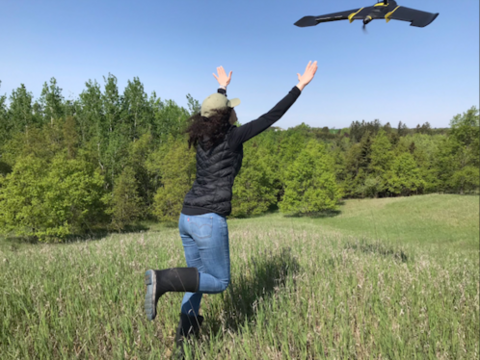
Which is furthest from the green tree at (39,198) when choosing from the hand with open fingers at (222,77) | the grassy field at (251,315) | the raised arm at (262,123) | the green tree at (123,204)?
the raised arm at (262,123)

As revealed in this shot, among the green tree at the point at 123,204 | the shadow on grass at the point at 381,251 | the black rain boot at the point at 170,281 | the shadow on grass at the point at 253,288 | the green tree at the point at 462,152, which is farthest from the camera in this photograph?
the green tree at the point at 462,152

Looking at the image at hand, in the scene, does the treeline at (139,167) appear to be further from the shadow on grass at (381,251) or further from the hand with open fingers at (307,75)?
the hand with open fingers at (307,75)

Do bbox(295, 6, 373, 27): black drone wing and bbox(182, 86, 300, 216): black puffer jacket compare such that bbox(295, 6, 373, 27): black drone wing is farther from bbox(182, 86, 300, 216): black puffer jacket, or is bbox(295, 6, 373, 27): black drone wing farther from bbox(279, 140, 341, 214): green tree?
bbox(279, 140, 341, 214): green tree

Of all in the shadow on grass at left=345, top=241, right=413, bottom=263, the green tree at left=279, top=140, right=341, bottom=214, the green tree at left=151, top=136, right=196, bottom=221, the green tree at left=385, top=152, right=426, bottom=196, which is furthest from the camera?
the green tree at left=385, top=152, right=426, bottom=196

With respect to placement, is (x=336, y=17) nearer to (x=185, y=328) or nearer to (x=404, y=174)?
(x=185, y=328)

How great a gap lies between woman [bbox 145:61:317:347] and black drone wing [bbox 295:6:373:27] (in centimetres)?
86

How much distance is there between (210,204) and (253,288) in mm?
1701

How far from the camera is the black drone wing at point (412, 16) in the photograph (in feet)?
8.46

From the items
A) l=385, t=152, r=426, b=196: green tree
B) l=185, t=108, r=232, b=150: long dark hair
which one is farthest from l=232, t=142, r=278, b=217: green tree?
l=185, t=108, r=232, b=150: long dark hair

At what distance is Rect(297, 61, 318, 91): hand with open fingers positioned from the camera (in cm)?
262

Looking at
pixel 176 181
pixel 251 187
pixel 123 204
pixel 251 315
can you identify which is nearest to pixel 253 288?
pixel 251 315

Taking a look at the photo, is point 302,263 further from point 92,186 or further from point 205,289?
point 92,186

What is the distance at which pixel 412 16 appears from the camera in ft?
8.88

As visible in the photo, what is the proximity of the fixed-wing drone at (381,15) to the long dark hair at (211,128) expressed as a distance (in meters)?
1.49
